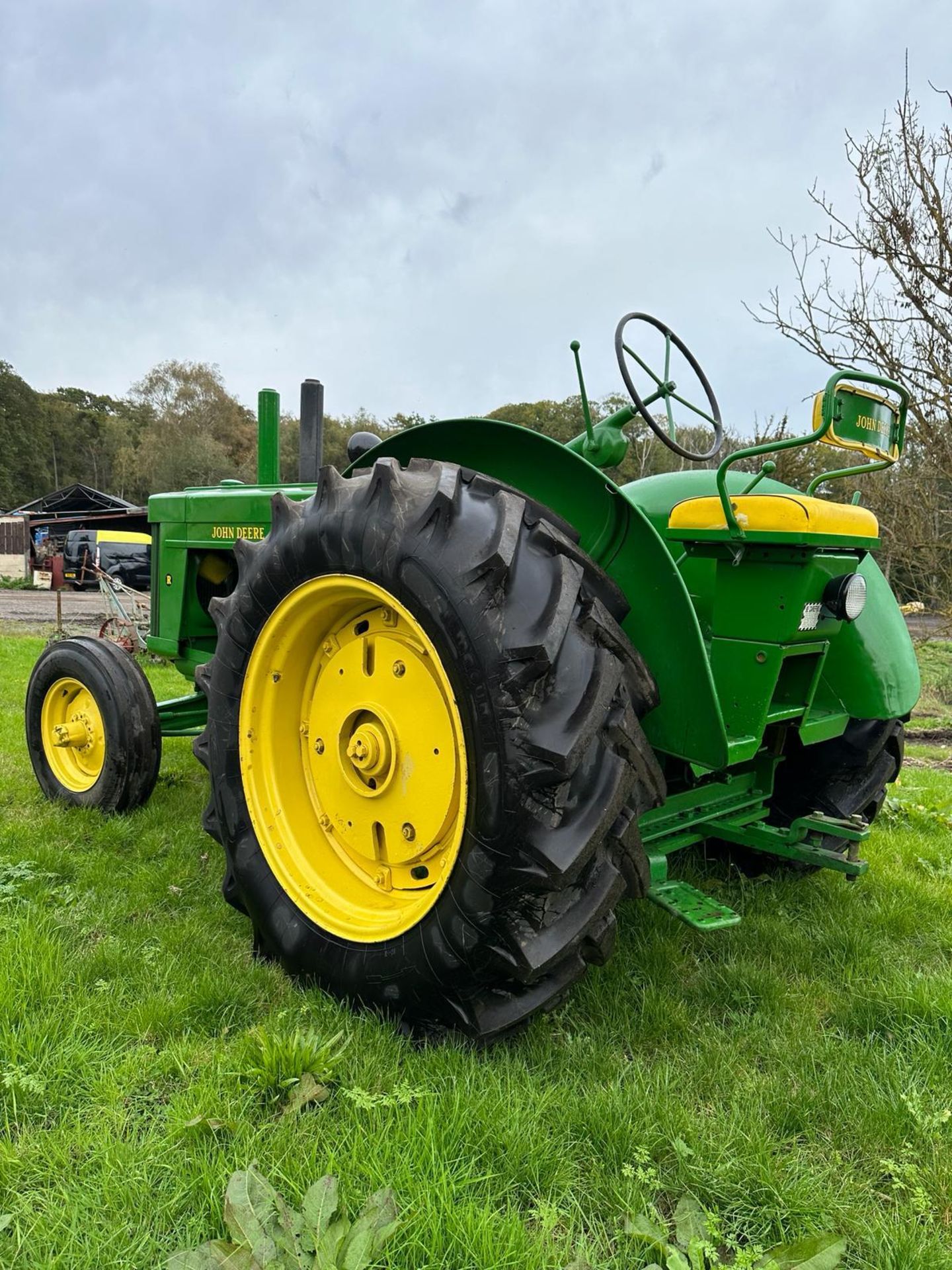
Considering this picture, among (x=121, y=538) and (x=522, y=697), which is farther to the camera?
(x=121, y=538)

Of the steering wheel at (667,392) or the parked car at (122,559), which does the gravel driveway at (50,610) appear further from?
the steering wheel at (667,392)

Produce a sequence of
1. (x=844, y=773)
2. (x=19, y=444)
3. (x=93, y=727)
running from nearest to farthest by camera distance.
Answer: (x=844, y=773) → (x=93, y=727) → (x=19, y=444)

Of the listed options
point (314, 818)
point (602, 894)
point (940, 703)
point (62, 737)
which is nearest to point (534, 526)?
point (602, 894)

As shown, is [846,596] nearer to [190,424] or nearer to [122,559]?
[122,559]

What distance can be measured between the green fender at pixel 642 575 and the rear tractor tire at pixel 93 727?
1833 mm

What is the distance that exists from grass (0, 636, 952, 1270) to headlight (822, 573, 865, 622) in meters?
0.90

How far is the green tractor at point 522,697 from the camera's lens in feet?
4.65

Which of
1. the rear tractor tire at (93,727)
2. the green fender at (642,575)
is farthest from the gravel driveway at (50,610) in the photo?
the green fender at (642,575)

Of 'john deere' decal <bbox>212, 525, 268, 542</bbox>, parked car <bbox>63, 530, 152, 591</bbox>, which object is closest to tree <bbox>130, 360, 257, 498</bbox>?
parked car <bbox>63, 530, 152, 591</bbox>

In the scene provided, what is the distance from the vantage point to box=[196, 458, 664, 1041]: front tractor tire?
140cm

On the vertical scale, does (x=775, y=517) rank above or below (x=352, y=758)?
above

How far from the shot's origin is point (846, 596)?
181 centimetres

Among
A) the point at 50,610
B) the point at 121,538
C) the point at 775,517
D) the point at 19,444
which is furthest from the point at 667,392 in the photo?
the point at 19,444

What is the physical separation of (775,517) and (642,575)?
351 mm
